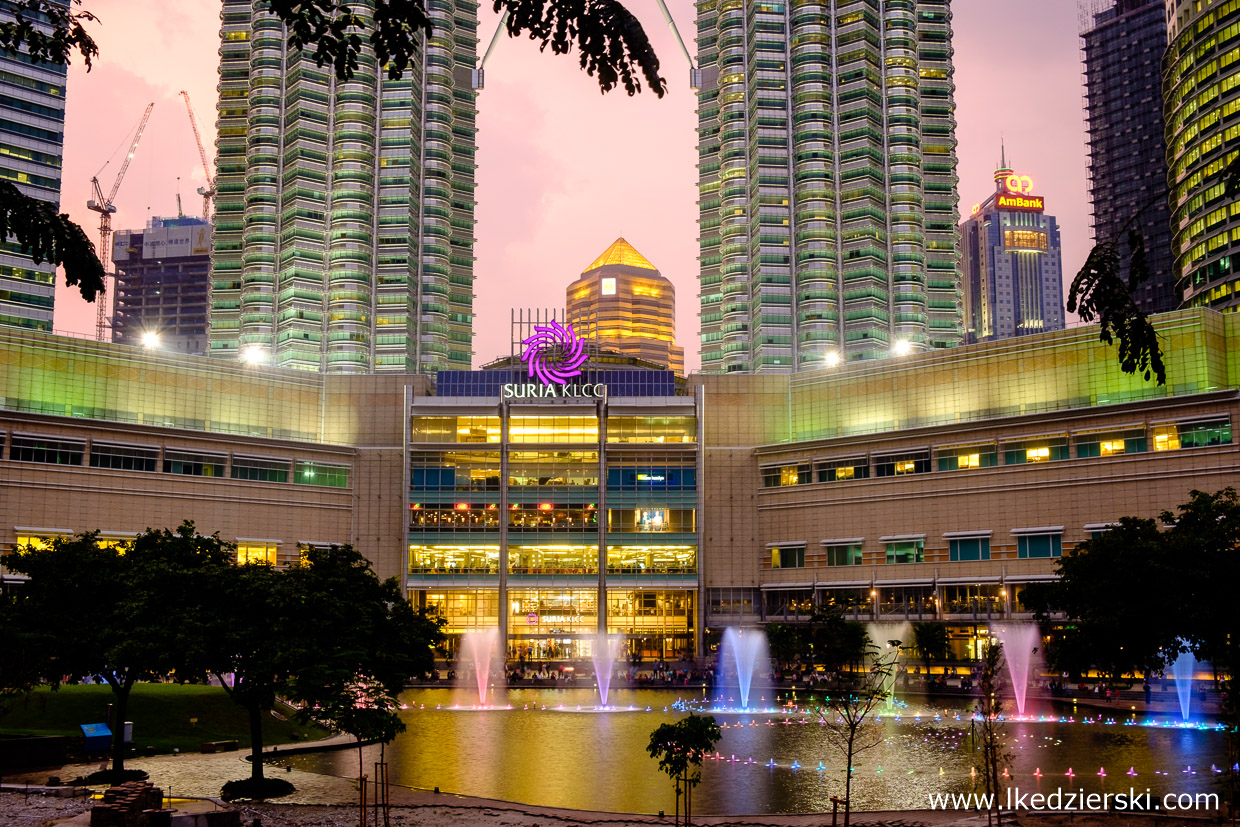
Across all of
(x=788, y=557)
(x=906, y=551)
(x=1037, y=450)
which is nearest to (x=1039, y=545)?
(x=1037, y=450)

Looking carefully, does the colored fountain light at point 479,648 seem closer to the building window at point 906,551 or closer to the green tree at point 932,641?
the green tree at point 932,641

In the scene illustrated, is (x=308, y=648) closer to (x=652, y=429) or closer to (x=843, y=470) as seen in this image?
(x=843, y=470)

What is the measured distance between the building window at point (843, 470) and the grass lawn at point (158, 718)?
70155 millimetres

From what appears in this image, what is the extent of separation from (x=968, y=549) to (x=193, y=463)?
76156 millimetres

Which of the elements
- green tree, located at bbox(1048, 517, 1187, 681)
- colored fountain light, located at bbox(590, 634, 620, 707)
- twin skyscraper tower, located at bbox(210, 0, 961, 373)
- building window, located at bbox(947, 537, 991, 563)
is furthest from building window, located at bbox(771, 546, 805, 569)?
green tree, located at bbox(1048, 517, 1187, 681)

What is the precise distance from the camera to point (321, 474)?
123 meters

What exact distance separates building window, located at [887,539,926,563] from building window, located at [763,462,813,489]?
12323 millimetres

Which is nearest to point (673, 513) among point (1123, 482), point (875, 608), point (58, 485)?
point (875, 608)

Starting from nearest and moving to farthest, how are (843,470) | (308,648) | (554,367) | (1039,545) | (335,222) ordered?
1. (308,648)
2. (1039,545)
3. (843,470)
4. (554,367)
5. (335,222)

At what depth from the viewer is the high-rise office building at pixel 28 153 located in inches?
5945

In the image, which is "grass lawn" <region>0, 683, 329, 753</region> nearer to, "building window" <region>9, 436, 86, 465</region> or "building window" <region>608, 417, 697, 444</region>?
"building window" <region>9, 436, 86, 465</region>

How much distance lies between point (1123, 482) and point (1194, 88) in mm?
63285

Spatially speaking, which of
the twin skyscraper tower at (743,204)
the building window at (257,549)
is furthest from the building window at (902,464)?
the building window at (257,549)

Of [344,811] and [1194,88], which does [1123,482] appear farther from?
[344,811]
